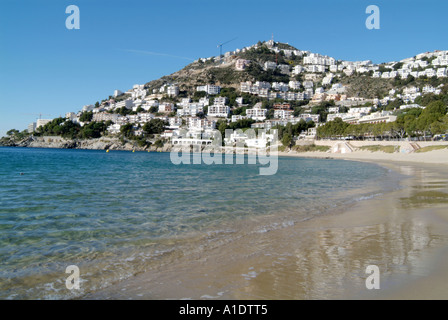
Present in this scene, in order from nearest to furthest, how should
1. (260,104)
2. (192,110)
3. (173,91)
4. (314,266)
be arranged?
(314,266) < (192,110) < (260,104) < (173,91)

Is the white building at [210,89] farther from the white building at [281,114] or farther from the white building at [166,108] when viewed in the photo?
the white building at [281,114]

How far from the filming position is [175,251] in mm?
6051

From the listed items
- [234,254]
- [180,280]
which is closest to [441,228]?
[234,254]

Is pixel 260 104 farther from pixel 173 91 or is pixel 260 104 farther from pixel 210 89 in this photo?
pixel 173 91

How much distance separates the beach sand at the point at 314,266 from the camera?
4008 mm

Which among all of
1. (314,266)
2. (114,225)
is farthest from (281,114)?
(314,266)

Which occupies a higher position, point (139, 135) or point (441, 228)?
point (139, 135)

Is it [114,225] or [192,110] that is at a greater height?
[192,110]

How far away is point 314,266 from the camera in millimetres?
4910

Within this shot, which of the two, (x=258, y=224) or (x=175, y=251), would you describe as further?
(x=258, y=224)

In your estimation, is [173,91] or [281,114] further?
[173,91]

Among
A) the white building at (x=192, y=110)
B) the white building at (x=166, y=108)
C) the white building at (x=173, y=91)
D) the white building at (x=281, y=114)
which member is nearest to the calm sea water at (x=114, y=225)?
the white building at (x=281, y=114)
